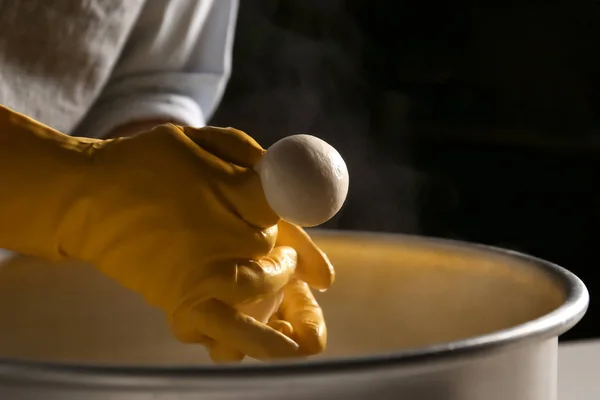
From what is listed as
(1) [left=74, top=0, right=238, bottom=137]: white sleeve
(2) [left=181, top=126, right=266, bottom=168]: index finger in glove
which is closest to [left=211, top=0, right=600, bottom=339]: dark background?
(1) [left=74, top=0, right=238, bottom=137]: white sleeve

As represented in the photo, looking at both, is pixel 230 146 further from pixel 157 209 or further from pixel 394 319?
pixel 394 319

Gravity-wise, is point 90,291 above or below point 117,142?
below

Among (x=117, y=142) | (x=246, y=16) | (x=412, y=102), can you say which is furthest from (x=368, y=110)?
(x=117, y=142)

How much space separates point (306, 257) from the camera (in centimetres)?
30

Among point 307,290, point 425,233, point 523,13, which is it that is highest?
point 523,13

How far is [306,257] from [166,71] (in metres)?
0.25

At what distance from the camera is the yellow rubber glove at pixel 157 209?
0.25m

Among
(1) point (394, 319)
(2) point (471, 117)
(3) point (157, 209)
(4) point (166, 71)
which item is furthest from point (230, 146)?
(2) point (471, 117)

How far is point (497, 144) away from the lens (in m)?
0.72

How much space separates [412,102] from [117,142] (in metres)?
0.49

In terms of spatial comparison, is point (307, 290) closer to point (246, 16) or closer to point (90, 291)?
point (90, 291)

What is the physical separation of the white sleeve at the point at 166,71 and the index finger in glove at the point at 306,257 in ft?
0.62

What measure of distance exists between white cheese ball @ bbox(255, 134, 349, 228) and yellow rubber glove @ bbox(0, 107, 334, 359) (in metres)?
0.02

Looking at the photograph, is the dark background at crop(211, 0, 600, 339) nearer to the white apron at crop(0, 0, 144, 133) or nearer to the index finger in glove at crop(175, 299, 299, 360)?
the white apron at crop(0, 0, 144, 133)
